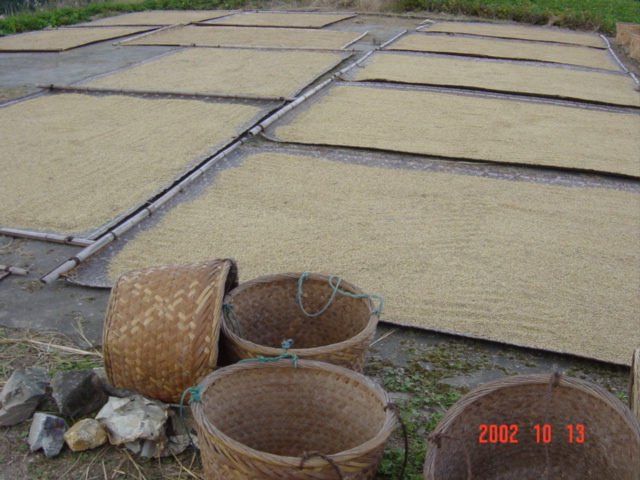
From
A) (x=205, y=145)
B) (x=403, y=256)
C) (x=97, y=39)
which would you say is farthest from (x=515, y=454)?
(x=97, y=39)

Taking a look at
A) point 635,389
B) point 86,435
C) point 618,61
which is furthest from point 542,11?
point 86,435

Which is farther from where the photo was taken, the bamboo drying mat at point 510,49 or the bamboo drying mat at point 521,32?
the bamboo drying mat at point 521,32

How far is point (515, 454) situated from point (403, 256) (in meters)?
1.24

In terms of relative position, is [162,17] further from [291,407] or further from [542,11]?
[291,407]

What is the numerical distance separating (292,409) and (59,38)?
7783 mm

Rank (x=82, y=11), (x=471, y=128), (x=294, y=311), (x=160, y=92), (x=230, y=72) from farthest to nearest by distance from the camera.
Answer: (x=82, y=11), (x=230, y=72), (x=160, y=92), (x=471, y=128), (x=294, y=311)

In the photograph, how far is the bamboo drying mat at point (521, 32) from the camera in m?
8.80

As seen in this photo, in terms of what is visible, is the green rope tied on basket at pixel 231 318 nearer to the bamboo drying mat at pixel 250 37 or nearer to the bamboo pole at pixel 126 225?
the bamboo pole at pixel 126 225

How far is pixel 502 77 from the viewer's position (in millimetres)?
6102

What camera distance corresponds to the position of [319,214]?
3170 millimetres

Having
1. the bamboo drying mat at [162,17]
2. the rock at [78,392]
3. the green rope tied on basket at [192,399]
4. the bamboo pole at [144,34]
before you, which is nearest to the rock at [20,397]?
→ the rock at [78,392]

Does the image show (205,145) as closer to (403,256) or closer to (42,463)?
(403,256)

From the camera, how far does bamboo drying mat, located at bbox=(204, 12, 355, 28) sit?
9398 millimetres

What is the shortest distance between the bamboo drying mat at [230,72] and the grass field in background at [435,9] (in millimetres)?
4031
